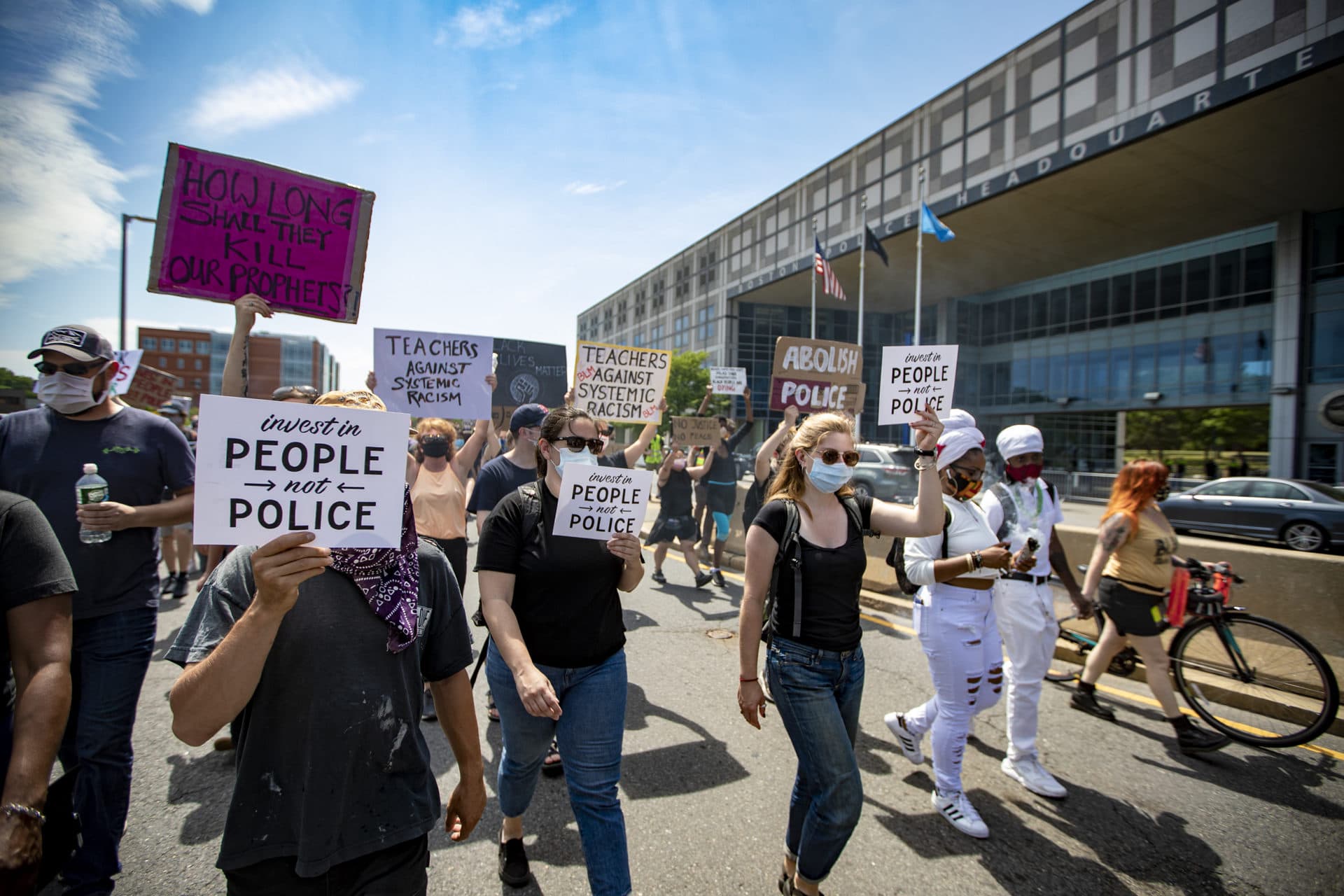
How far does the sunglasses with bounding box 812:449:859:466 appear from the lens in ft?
9.52

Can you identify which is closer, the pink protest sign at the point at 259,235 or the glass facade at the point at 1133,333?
→ the pink protest sign at the point at 259,235

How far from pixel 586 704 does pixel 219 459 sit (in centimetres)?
158

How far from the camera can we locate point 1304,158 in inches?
811

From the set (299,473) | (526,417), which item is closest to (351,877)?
(299,473)

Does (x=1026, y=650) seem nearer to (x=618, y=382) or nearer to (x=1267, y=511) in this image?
(x=618, y=382)

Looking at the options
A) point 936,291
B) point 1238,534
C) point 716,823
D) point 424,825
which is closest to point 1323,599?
point 716,823

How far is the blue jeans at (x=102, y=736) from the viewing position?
245 centimetres

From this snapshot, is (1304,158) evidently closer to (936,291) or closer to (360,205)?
(936,291)

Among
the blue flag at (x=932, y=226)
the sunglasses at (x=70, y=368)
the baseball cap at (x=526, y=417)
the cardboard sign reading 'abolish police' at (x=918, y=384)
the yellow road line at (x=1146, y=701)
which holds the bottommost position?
the yellow road line at (x=1146, y=701)

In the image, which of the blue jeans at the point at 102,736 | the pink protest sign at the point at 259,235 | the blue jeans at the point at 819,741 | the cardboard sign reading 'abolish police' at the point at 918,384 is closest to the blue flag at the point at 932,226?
the cardboard sign reading 'abolish police' at the point at 918,384

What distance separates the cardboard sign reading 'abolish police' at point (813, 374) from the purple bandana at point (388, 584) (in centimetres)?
436

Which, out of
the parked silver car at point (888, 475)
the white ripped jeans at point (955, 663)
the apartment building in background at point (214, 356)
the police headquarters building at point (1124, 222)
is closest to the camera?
the white ripped jeans at point (955, 663)

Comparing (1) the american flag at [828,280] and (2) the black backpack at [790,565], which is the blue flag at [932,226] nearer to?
(1) the american flag at [828,280]

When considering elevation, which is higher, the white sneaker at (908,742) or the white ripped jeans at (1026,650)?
the white ripped jeans at (1026,650)
